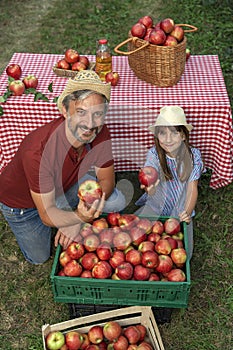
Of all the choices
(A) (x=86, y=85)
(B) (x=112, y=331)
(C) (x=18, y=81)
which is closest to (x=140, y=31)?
(C) (x=18, y=81)

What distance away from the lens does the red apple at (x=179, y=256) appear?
7.62ft

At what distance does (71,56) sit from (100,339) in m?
2.19

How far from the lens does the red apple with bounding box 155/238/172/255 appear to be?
2.34m

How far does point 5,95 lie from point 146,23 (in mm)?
1245

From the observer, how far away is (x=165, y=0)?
22.3 feet

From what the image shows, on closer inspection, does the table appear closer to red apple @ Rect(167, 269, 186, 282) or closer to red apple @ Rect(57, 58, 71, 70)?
red apple @ Rect(57, 58, 71, 70)

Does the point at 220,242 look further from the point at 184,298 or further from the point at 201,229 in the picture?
the point at 184,298

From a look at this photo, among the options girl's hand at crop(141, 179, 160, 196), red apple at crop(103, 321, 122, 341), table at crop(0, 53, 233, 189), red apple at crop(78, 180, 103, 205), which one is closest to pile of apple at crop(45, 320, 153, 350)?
red apple at crop(103, 321, 122, 341)

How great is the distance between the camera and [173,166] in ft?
9.78

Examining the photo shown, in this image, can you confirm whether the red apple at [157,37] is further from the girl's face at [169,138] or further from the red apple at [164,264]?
the red apple at [164,264]

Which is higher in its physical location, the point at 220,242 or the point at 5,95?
the point at 5,95

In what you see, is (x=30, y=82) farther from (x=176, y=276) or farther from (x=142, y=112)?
(x=176, y=276)

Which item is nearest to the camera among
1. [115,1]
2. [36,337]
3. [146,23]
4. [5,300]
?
[36,337]

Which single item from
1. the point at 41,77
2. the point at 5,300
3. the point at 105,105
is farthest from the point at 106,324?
the point at 41,77
